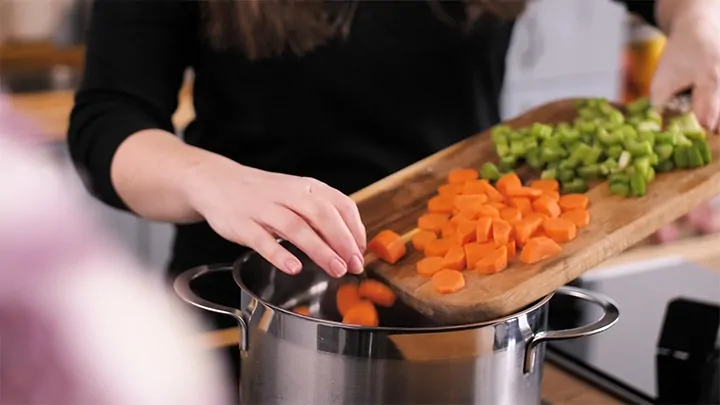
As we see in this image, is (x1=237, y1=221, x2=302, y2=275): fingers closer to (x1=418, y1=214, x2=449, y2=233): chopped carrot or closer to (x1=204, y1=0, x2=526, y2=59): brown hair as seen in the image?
(x1=418, y1=214, x2=449, y2=233): chopped carrot

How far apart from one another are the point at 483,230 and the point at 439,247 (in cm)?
4

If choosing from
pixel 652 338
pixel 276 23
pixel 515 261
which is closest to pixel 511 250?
pixel 515 261

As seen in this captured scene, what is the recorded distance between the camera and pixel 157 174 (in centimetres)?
72

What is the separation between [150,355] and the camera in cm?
28

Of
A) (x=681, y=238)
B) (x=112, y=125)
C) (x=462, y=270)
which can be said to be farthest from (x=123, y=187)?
(x=681, y=238)

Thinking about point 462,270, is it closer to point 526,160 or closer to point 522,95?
point 526,160

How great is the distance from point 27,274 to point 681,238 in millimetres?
912

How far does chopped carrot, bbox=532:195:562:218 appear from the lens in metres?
0.72

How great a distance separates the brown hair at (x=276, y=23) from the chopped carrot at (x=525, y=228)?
1.14 feet

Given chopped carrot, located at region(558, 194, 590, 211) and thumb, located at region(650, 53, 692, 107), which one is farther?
thumb, located at region(650, 53, 692, 107)

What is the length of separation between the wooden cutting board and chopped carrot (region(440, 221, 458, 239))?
28mm

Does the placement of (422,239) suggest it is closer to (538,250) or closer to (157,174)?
(538,250)

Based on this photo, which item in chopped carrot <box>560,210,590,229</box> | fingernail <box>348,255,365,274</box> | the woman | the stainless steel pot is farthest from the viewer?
the woman

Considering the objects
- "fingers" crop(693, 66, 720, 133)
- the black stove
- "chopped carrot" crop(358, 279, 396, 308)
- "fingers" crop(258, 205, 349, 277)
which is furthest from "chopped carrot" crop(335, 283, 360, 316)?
"fingers" crop(693, 66, 720, 133)
